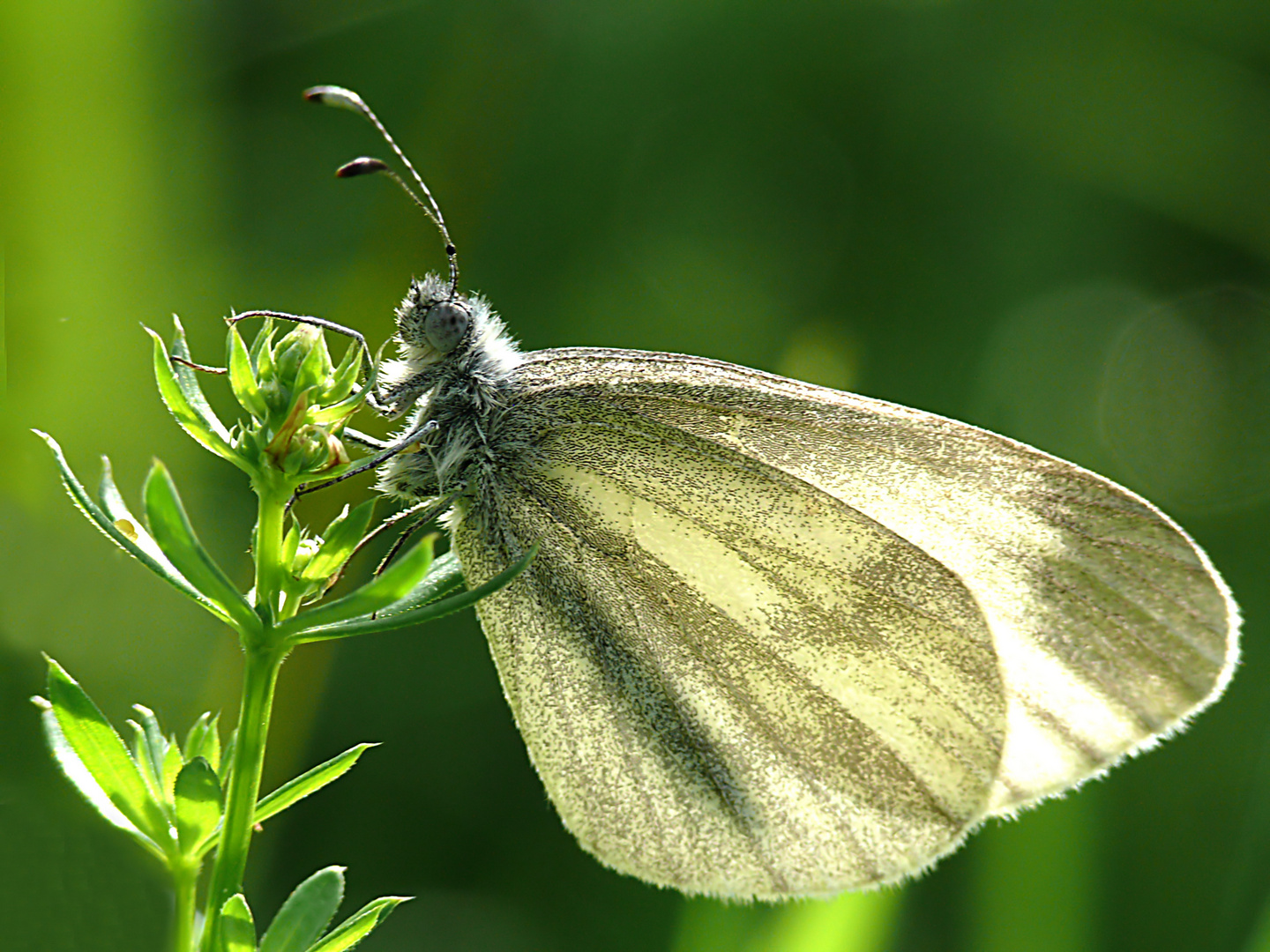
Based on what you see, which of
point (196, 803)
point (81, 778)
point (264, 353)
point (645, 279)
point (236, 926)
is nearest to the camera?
point (236, 926)

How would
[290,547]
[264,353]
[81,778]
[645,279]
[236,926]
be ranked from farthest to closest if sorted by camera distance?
[645,279]
[264,353]
[290,547]
[81,778]
[236,926]

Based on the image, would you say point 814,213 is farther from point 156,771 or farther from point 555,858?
point 156,771

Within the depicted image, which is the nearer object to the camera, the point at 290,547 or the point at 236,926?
the point at 236,926

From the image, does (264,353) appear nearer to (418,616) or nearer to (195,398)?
(195,398)

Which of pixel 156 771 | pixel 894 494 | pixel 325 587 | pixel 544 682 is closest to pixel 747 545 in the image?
pixel 894 494

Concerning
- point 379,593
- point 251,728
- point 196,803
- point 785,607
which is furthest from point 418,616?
point 785,607
